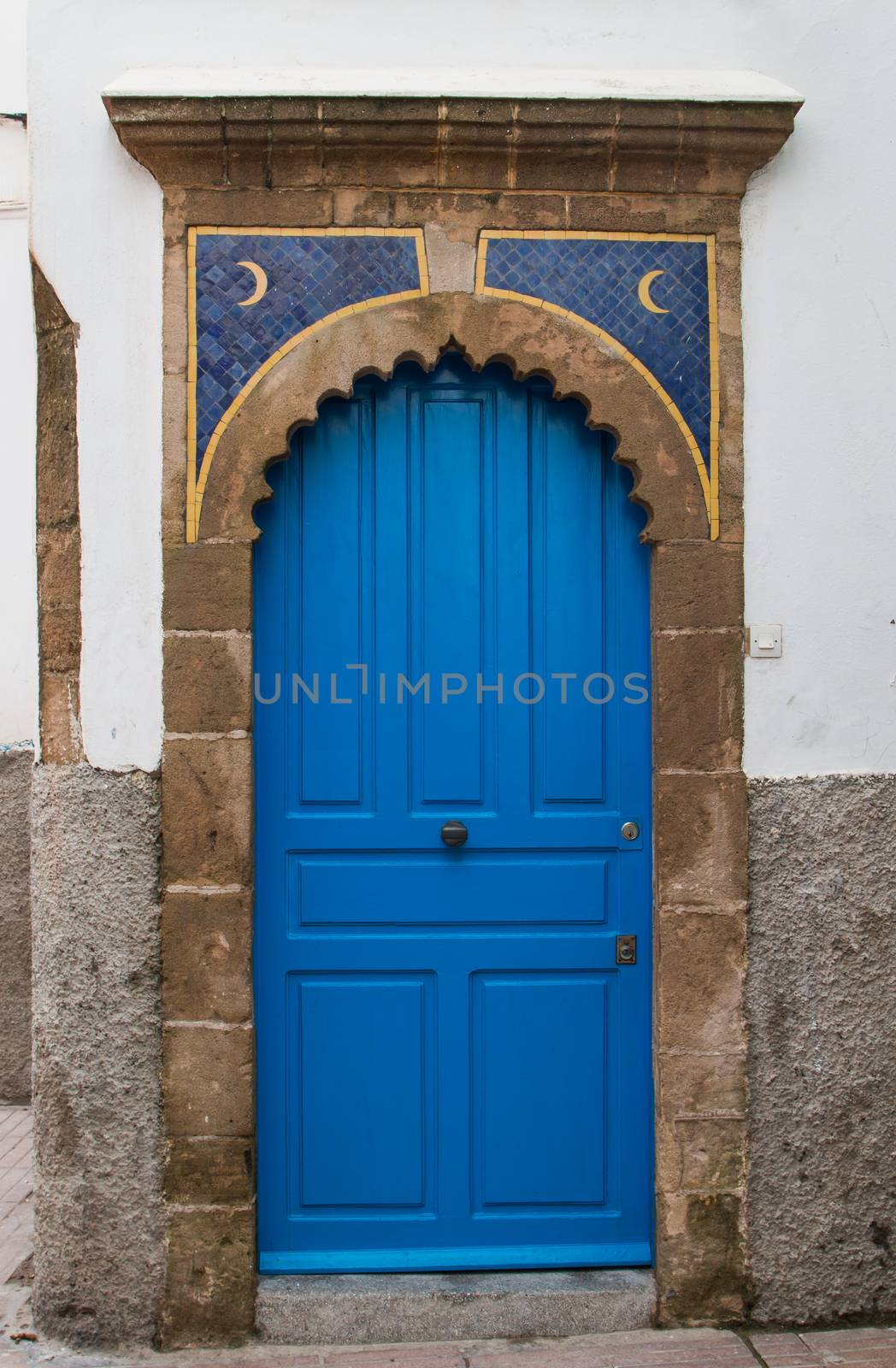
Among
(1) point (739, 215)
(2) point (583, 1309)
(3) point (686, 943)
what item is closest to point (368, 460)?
(1) point (739, 215)

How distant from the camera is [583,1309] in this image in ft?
11.2

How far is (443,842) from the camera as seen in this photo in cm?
353

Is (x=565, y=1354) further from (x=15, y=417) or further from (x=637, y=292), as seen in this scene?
(x=15, y=417)

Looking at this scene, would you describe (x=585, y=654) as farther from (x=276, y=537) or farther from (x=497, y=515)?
(x=276, y=537)

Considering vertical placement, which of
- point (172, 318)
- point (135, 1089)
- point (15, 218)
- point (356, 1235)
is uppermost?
point (15, 218)

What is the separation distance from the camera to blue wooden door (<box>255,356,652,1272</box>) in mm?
3529

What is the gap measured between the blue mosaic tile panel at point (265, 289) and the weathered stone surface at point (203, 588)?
10.6 inches

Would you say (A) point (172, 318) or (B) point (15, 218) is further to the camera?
(B) point (15, 218)

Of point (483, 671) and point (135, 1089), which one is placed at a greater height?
point (483, 671)

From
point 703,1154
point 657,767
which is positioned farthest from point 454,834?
point 703,1154

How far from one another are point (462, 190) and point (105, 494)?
4.65 ft

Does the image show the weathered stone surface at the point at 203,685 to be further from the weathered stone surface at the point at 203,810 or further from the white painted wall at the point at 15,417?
the white painted wall at the point at 15,417

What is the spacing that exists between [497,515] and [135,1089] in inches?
81.1

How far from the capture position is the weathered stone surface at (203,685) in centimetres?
338
